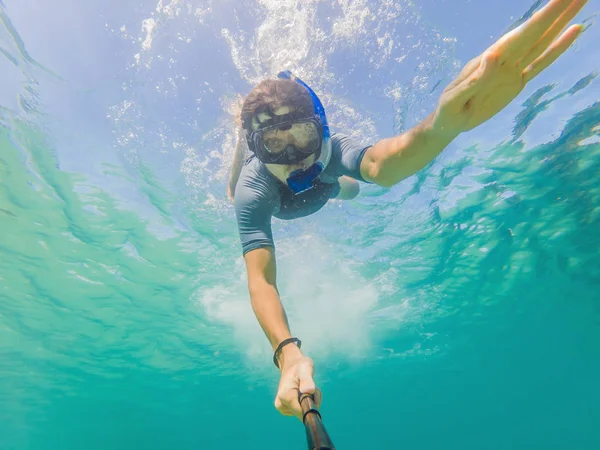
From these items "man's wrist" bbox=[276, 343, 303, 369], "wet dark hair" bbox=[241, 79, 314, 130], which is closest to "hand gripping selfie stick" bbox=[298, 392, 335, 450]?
"man's wrist" bbox=[276, 343, 303, 369]

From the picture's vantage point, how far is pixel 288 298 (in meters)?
20.9

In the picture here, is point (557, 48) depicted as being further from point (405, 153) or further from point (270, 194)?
point (270, 194)

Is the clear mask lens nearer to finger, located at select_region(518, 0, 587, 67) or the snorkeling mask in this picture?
the snorkeling mask

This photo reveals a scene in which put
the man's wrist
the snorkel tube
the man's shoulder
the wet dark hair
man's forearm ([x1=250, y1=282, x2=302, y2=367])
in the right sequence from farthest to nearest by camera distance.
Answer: the man's shoulder
the snorkel tube
the wet dark hair
man's forearm ([x1=250, y1=282, x2=302, y2=367])
the man's wrist

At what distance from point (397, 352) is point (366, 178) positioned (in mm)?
34482

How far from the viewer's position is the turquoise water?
25.1ft

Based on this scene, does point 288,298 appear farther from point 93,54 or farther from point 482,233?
point 93,54

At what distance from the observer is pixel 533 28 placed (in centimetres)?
Answer: 190

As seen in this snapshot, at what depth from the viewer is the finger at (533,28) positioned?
1847mm

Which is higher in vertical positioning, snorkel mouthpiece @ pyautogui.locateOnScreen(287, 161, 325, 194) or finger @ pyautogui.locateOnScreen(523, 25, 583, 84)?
snorkel mouthpiece @ pyautogui.locateOnScreen(287, 161, 325, 194)

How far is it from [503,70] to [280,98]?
2.30 metres

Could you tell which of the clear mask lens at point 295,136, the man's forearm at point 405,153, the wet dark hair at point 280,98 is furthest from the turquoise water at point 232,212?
the man's forearm at point 405,153

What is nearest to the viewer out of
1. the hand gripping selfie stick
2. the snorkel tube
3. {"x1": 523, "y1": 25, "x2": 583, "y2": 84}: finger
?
the hand gripping selfie stick

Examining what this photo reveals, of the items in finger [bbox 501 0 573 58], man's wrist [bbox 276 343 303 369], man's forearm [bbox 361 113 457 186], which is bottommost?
man's wrist [bbox 276 343 303 369]
